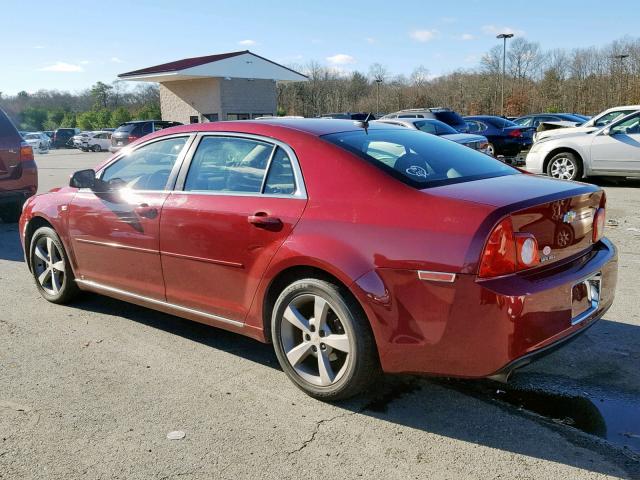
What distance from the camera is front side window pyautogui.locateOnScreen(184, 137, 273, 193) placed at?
3.70m

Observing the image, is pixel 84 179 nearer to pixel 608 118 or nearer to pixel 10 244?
pixel 10 244

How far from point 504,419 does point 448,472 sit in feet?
2.03

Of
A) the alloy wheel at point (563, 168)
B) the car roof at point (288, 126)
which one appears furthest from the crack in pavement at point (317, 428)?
the alloy wheel at point (563, 168)

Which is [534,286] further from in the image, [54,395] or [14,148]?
[14,148]

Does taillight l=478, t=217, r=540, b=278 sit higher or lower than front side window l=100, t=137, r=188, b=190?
lower

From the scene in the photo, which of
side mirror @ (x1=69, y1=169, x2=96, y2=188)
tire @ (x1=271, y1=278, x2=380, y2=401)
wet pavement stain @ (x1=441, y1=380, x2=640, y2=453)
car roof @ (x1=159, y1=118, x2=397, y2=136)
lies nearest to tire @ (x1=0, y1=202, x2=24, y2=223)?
side mirror @ (x1=69, y1=169, x2=96, y2=188)

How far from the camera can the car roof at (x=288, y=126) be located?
375 centimetres

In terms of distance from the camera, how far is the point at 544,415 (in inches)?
126

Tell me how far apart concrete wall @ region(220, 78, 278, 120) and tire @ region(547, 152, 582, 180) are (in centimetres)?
2616

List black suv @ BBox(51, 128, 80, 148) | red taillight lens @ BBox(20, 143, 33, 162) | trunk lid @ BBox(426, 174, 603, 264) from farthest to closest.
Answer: black suv @ BBox(51, 128, 80, 148)
red taillight lens @ BBox(20, 143, 33, 162)
trunk lid @ BBox(426, 174, 603, 264)

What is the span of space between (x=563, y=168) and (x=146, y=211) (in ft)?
33.9

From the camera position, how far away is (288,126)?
12.4 ft

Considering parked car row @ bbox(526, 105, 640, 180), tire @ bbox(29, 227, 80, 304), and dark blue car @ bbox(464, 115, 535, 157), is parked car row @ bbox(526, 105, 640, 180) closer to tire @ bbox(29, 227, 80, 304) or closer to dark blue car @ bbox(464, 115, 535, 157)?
dark blue car @ bbox(464, 115, 535, 157)

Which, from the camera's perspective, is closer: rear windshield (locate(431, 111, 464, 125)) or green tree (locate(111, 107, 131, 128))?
rear windshield (locate(431, 111, 464, 125))
